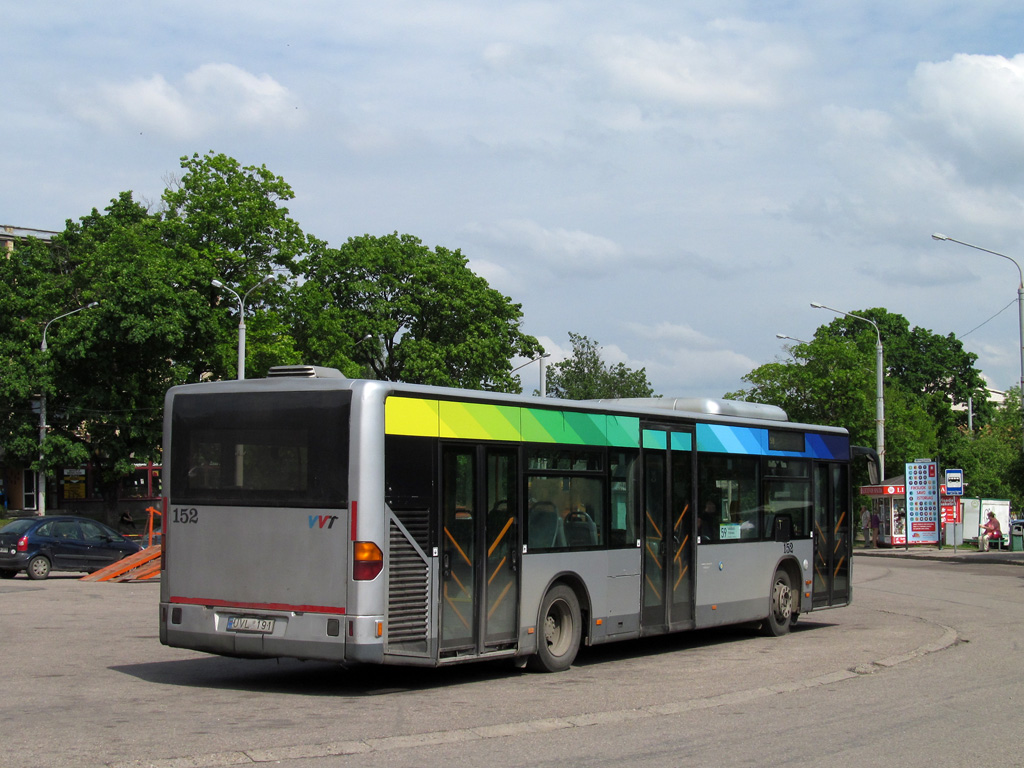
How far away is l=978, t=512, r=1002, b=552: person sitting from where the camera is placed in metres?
45.6

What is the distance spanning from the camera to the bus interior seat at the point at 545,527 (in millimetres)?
11438

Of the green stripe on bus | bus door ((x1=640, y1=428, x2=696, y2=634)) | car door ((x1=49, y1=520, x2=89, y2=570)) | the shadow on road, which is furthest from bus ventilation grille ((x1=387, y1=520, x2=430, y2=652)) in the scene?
car door ((x1=49, y1=520, x2=89, y2=570))

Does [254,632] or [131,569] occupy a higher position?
[254,632]

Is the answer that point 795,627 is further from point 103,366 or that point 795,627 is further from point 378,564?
point 103,366

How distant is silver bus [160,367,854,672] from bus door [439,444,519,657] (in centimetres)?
2

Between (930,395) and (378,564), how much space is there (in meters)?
79.6

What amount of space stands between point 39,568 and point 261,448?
19396mm

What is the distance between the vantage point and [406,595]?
983 centimetres

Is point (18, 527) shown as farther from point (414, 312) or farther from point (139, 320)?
point (414, 312)

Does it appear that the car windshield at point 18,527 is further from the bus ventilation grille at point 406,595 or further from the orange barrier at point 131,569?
the bus ventilation grille at point 406,595

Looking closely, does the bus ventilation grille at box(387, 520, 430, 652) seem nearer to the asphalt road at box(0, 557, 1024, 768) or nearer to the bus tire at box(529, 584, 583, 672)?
the asphalt road at box(0, 557, 1024, 768)

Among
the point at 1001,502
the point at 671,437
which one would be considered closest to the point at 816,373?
the point at 1001,502

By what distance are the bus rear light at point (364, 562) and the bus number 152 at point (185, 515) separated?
1.78 m

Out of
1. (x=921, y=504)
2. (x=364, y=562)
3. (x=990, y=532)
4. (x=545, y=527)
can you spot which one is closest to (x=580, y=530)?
(x=545, y=527)
